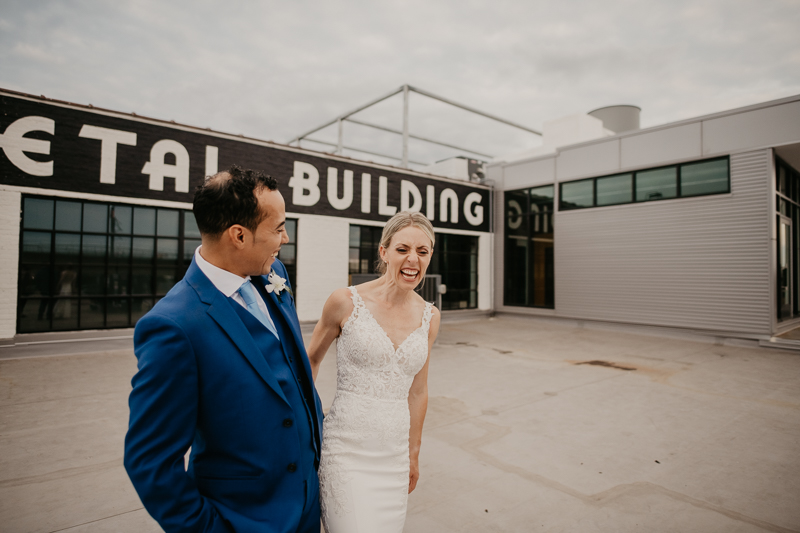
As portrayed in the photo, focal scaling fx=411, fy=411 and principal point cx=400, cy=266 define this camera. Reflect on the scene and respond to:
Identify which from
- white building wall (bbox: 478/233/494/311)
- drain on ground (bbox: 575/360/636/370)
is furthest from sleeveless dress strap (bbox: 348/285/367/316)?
white building wall (bbox: 478/233/494/311)

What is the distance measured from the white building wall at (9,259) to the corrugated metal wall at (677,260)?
13866mm

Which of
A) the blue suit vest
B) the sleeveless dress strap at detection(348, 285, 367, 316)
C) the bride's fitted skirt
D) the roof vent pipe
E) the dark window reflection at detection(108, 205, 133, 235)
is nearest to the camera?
the blue suit vest

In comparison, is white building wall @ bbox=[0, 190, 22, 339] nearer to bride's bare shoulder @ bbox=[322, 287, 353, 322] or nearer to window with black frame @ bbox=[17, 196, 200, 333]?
window with black frame @ bbox=[17, 196, 200, 333]

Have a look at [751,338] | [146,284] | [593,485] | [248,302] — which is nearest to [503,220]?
[751,338]

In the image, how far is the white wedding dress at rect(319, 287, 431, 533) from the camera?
5.82 ft

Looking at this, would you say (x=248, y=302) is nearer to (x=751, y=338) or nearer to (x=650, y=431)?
(x=650, y=431)

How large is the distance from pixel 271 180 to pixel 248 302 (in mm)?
435

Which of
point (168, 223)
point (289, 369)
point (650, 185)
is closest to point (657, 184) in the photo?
point (650, 185)

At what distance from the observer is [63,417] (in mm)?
4695

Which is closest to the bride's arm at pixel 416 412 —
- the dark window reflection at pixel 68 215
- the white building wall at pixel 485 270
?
the dark window reflection at pixel 68 215

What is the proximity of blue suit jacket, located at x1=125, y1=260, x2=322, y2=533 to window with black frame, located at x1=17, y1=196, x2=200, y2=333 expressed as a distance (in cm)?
928

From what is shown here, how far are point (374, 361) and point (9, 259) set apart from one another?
361 inches

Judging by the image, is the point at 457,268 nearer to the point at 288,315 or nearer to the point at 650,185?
the point at 650,185

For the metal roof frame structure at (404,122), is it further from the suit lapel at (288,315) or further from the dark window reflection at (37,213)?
the suit lapel at (288,315)
